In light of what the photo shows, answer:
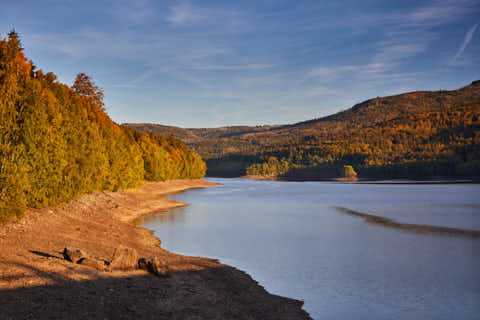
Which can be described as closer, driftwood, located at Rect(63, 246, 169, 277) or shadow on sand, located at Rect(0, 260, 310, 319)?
shadow on sand, located at Rect(0, 260, 310, 319)

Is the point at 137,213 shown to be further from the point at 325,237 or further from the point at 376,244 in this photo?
the point at 376,244

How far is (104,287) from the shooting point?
10242mm

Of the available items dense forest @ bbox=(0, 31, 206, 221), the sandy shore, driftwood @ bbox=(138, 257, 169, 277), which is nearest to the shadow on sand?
the sandy shore

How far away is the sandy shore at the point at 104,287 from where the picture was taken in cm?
859

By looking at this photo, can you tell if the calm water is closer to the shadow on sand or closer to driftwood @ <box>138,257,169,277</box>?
the shadow on sand

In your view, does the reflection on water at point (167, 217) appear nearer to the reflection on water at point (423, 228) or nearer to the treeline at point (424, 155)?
the reflection on water at point (423, 228)

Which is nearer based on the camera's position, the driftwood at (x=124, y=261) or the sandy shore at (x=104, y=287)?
the sandy shore at (x=104, y=287)

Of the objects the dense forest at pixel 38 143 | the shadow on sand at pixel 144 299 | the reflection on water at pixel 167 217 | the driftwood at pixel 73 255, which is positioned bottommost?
the reflection on water at pixel 167 217

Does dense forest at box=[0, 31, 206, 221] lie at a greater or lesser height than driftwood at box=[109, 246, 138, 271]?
greater

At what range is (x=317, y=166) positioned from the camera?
198 metres

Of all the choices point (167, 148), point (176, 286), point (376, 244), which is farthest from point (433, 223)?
point (167, 148)

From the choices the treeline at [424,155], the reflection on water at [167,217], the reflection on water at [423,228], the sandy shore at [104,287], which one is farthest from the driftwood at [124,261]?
the treeline at [424,155]

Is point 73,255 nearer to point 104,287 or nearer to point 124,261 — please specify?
point 124,261

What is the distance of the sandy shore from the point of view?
8.59 meters
